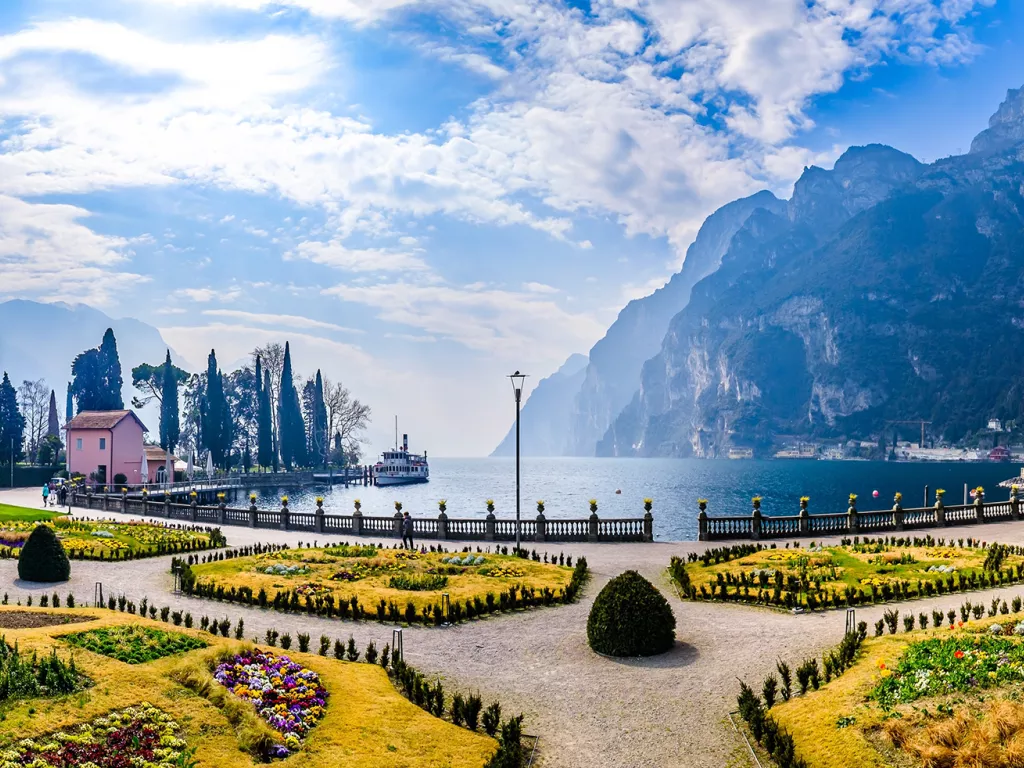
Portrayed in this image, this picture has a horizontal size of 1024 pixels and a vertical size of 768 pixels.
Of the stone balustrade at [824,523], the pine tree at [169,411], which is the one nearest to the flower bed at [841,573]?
the stone balustrade at [824,523]

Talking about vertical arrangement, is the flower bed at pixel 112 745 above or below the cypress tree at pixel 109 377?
below

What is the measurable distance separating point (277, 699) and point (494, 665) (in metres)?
5.46

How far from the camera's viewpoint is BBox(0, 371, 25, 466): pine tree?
100500 millimetres

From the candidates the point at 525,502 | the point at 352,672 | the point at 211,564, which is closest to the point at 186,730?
the point at 352,672

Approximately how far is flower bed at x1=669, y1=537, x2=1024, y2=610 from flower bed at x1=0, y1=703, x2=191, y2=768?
1712 centimetres

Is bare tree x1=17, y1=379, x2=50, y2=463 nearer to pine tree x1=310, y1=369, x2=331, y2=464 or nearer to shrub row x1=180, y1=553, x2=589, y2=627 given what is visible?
pine tree x1=310, y1=369, x2=331, y2=464

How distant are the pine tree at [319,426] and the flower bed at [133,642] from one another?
122 metres

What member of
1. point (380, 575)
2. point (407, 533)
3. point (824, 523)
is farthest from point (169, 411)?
point (824, 523)

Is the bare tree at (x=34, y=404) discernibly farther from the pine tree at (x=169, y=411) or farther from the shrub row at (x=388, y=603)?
the shrub row at (x=388, y=603)

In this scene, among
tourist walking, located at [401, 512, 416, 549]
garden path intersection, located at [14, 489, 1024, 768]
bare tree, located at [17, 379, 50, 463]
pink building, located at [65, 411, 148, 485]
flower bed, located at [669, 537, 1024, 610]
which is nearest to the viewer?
garden path intersection, located at [14, 489, 1024, 768]

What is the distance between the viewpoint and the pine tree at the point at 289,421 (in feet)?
407

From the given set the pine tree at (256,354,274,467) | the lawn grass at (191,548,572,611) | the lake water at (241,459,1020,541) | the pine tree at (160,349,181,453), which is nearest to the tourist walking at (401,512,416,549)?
the lawn grass at (191,548,572,611)

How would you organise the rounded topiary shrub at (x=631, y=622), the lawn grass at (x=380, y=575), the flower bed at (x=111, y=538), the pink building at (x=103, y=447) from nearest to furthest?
the rounded topiary shrub at (x=631, y=622), the lawn grass at (x=380, y=575), the flower bed at (x=111, y=538), the pink building at (x=103, y=447)

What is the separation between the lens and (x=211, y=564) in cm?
3117
